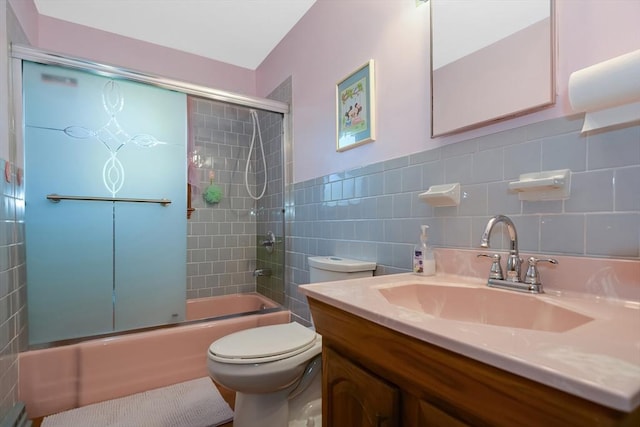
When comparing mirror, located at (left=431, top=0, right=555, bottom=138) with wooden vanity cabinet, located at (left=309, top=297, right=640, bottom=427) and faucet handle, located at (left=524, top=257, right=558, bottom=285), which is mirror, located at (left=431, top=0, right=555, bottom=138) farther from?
wooden vanity cabinet, located at (left=309, top=297, right=640, bottom=427)

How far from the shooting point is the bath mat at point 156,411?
1468mm

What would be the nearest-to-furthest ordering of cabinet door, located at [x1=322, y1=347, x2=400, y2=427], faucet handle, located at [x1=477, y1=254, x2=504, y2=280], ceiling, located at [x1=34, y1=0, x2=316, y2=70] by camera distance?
1. cabinet door, located at [x1=322, y1=347, x2=400, y2=427]
2. faucet handle, located at [x1=477, y1=254, x2=504, y2=280]
3. ceiling, located at [x1=34, y1=0, x2=316, y2=70]

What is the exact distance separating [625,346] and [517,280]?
43cm

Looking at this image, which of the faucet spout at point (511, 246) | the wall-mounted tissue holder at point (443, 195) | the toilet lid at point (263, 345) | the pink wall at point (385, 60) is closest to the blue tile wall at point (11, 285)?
the toilet lid at point (263, 345)

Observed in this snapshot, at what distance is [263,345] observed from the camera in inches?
50.6

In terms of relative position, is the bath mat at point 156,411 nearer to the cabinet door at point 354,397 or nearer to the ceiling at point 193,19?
the cabinet door at point 354,397

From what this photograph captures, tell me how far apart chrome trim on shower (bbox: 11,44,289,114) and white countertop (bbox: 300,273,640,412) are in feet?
6.10

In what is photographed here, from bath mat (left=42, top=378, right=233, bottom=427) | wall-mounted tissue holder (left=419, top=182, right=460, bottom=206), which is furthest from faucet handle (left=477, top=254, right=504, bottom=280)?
bath mat (left=42, top=378, right=233, bottom=427)

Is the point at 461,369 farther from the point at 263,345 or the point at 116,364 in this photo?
the point at 116,364

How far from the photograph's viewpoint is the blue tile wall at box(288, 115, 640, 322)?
2.43 ft

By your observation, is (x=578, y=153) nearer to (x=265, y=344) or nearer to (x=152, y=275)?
(x=265, y=344)

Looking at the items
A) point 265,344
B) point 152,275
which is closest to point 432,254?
point 265,344

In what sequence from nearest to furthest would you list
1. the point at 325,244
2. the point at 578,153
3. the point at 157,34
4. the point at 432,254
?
1. the point at 578,153
2. the point at 432,254
3. the point at 325,244
4. the point at 157,34

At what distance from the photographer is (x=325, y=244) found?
6.02 feet
